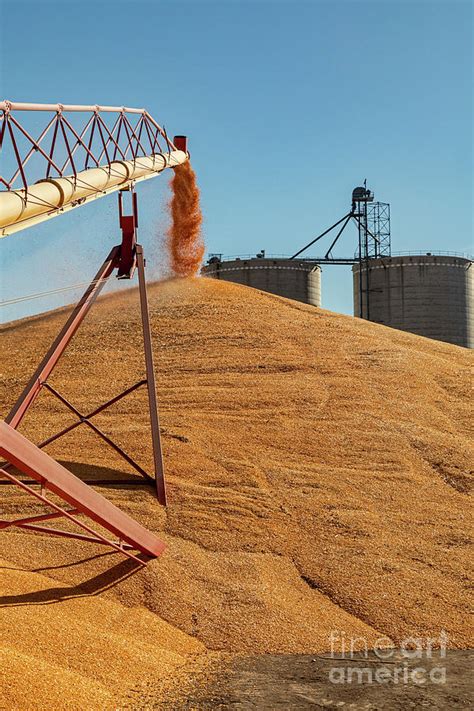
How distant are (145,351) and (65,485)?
18.5 feet

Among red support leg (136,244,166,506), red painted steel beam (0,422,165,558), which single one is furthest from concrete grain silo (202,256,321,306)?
red painted steel beam (0,422,165,558)

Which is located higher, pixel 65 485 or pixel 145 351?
pixel 145 351

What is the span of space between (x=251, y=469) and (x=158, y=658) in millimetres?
8146

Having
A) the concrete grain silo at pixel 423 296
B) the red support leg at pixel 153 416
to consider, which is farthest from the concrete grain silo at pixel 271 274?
the red support leg at pixel 153 416

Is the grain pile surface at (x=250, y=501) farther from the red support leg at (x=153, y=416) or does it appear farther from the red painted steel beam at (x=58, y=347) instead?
the red painted steel beam at (x=58, y=347)

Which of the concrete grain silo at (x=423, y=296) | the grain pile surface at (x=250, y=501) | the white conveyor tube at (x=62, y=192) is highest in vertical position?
the white conveyor tube at (x=62, y=192)

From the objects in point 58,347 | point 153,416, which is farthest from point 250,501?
point 58,347

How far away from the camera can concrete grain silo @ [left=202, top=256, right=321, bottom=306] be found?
4875cm

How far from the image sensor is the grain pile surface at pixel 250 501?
1190 centimetres

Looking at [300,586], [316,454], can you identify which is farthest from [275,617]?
[316,454]

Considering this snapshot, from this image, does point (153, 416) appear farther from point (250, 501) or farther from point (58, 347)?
point (250, 501)

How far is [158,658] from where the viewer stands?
10859 mm

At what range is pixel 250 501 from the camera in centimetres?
1700

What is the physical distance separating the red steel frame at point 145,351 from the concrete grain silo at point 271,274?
99.3ft
